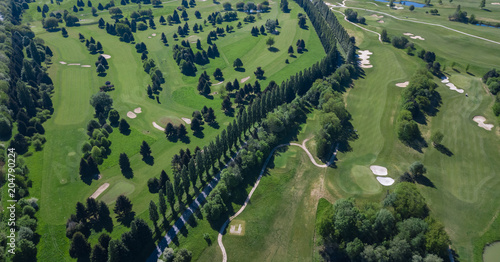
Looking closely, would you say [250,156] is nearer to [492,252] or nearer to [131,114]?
[131,114]

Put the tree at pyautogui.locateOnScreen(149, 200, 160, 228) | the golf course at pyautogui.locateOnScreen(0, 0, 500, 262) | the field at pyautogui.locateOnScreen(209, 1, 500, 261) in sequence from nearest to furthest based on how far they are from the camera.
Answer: the golf course at pyautogui.locateOnScreen(0, 0, 500, 262)
the field at pyautogui.locateOnScreen(209, 1, 500, 261)
the tree at pyautogui.locateOnScreen(149, 200, 160, 228)

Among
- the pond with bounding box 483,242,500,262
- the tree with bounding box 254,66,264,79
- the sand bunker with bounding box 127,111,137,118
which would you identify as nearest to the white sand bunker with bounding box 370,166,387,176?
the pond with bounding box 483,242,500,262

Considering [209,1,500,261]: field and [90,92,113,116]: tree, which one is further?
[90,92,113,116]: tree

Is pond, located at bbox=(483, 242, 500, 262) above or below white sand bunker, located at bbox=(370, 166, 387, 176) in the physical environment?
below

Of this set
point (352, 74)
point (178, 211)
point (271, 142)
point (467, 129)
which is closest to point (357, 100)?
point (352, 74)

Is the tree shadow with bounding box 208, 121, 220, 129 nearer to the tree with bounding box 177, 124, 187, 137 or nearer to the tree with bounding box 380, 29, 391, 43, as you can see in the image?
the tree with bounding box 177, 124, 187, 137

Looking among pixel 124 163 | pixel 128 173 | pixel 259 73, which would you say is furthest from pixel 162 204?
pixel 259 73
